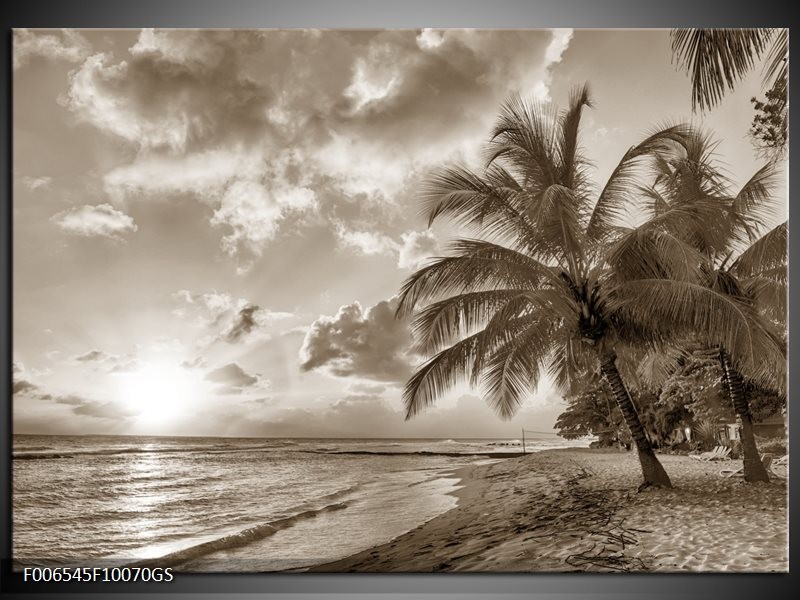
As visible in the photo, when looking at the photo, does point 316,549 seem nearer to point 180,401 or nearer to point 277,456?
point 277,456

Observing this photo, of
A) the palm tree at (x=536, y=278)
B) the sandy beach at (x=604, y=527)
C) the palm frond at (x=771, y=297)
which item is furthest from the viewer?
the palm tree at (x=536, y=278)

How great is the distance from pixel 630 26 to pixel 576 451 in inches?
98.6

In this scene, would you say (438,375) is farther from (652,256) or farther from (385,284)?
(652,256)

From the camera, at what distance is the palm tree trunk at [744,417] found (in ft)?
10.5

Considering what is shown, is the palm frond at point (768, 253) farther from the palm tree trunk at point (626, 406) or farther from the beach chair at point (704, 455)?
the beach chair at point (704, 455)

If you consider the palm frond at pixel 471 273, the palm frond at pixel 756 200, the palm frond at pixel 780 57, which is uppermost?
the palm frond at pixel 780 57

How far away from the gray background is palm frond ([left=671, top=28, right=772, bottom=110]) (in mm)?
71

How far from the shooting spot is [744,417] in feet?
11.0

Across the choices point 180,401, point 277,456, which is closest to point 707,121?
point 277,456

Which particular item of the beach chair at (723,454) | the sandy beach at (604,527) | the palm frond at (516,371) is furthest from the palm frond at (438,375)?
the beach chair at (723,454)

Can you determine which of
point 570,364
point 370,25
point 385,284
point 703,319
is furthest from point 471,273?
point 370,25

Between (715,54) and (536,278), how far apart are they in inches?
62.2

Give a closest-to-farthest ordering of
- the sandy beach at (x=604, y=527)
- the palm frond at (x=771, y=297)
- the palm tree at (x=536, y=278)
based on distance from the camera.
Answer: the sandy beach at (x=604, y=527) < the palm frond at (x=771, y=297) < the palm tree at (x=536, y=278)

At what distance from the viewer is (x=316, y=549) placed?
3.25 m
